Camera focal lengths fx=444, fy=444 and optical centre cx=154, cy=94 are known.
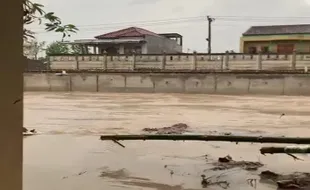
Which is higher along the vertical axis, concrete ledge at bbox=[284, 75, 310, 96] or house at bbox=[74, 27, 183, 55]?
house at bbox=[74, 27, 183, 55]

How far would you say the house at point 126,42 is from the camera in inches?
1151

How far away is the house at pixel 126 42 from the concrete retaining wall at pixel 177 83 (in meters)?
5.12

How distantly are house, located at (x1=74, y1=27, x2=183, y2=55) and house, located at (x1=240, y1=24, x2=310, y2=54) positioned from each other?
599cm

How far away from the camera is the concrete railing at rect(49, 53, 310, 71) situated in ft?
72.4

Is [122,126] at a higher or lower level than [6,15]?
lower

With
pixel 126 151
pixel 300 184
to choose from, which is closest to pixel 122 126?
pixel 126 151

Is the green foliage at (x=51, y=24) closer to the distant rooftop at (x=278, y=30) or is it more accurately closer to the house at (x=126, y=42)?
the house at (x=126, y=42)

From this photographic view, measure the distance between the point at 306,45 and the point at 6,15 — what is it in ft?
91.7

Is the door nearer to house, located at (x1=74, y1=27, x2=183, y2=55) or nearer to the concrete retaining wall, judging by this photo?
the concrete retaining wall

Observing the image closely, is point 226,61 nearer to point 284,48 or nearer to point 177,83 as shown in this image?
point 177,83

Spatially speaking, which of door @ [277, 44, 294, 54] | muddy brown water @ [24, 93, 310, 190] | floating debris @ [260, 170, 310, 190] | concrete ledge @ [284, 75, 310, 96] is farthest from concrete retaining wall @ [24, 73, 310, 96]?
floating debris @ [260, 170, 310, 190]

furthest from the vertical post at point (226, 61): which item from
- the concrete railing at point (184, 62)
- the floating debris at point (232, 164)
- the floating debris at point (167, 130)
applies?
the floating debris at point (232, 164)

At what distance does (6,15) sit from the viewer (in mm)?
1178

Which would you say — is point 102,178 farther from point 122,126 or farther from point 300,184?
point 122,126
